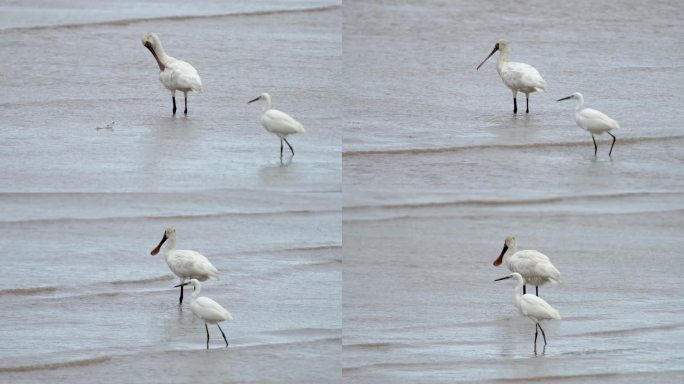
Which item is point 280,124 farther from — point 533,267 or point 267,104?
point 533,267

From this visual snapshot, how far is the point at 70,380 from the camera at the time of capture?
447 centimetres

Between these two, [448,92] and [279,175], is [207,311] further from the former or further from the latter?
[448,92]

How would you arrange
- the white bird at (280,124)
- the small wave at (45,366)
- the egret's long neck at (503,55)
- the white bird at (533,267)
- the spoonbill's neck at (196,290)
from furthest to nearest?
the egret's long neck at (503,55) < the white bird at (280,124) < the white bird at (533,267) < the spoonbill's neck at (196,290) < the small wave at (45,366)

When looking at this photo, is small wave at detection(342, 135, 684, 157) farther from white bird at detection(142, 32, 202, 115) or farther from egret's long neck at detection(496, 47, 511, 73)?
white bird at detection(142, 32, 202, 115)

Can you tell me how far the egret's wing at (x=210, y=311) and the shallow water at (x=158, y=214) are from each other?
0.42ft

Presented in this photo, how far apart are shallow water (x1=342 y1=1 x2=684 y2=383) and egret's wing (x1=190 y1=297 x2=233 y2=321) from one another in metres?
0.46

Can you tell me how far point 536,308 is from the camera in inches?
183

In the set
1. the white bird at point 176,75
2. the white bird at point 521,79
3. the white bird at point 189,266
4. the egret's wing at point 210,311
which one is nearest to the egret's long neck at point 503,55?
the white bird at point 521,79

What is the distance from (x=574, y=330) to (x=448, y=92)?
117cm

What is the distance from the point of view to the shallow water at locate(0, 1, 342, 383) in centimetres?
464

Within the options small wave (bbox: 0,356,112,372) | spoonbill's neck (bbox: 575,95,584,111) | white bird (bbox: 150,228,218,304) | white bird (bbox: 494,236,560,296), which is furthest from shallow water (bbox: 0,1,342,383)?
spoonbill's neck (bbox: 575,95,584,111)

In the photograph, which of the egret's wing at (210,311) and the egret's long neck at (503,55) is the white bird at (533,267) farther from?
the egret's wing at (210,311)

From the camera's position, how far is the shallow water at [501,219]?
4.68 meters

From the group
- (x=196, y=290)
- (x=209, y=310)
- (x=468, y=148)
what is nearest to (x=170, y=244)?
(x=196, y=290)
